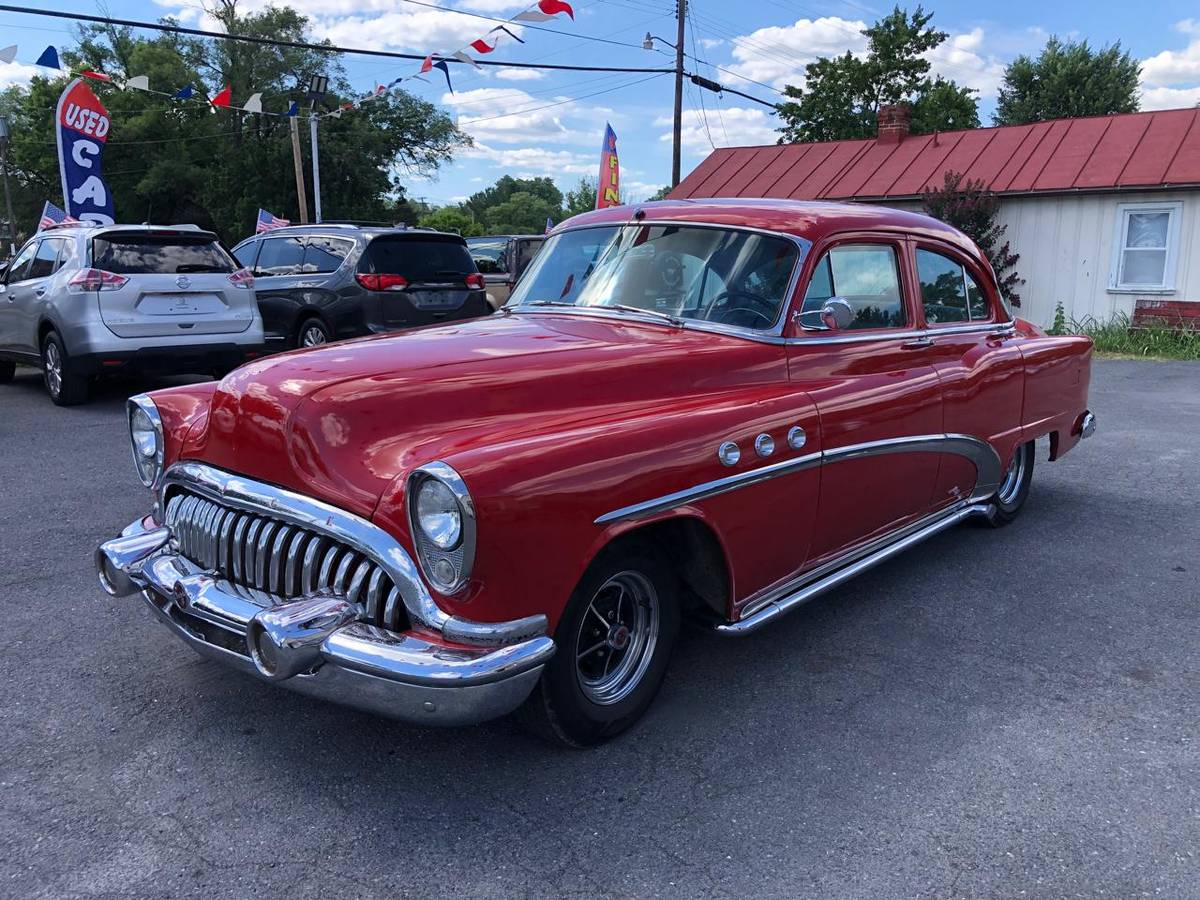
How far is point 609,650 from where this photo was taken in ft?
9.97

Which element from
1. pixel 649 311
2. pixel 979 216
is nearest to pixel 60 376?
pixel 649 311

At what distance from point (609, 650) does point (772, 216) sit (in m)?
2.01

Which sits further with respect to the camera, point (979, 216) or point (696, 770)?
point (979, 216)

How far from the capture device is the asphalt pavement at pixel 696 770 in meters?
2.39

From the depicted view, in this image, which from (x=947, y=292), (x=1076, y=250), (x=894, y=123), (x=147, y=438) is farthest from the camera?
(x=894, y=123)

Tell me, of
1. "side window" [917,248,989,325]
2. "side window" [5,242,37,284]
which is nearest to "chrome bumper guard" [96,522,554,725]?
"side window" [917,248,989,325]

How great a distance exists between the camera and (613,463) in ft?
8.95

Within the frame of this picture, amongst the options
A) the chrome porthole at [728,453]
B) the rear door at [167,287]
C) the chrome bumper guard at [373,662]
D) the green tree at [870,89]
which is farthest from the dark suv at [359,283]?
the green tree at [870,89]

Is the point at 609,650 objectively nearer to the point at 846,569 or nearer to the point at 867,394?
the point at 846,569

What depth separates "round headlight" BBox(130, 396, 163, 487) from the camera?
3.44m

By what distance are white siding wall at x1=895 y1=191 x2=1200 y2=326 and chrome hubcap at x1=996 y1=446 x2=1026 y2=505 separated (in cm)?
1203

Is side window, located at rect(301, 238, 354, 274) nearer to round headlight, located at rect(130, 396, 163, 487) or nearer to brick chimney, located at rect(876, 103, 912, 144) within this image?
round headlight, located at rect(130, 396, 163, 487)

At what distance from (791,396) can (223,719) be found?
7.54 ft

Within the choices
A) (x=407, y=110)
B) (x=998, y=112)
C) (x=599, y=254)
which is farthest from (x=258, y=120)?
(x=599, y=254)
